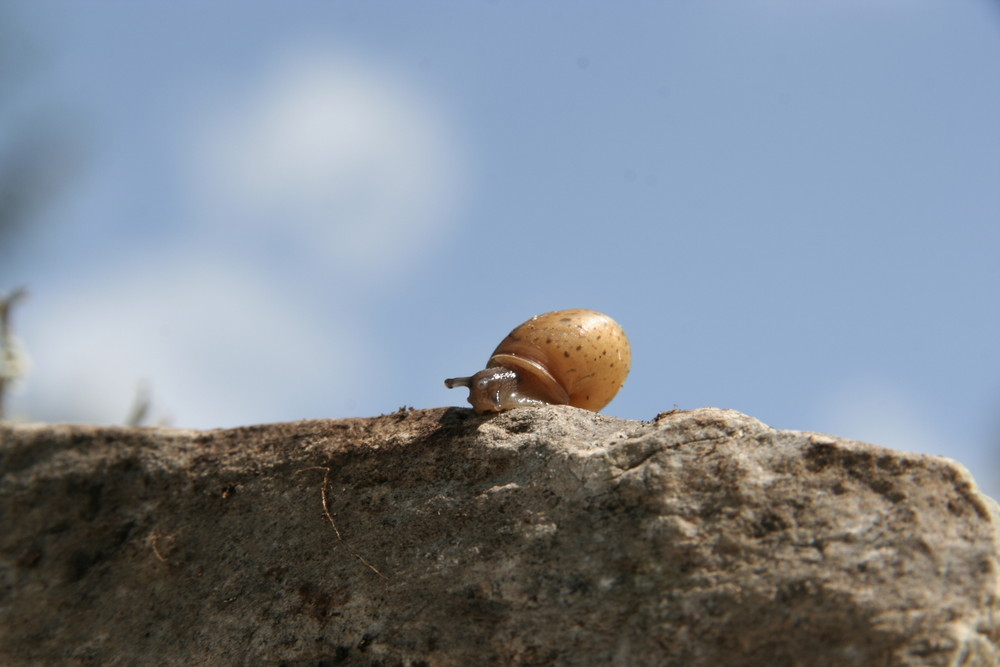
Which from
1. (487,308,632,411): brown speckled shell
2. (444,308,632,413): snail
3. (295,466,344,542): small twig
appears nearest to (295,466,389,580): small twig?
(295,466,344,542): small twig

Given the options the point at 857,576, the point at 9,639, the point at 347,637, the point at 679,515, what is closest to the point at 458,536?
the point at 347,637

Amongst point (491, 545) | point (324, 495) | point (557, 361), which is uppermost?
point (557, 361)

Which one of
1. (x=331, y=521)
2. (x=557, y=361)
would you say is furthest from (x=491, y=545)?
(x=557, y=361)

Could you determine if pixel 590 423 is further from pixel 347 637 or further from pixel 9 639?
pixel 9 639

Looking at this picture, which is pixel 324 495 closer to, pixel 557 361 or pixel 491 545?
pixel 491 545

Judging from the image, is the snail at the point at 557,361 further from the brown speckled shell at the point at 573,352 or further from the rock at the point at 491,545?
the rock at the point at 491,545

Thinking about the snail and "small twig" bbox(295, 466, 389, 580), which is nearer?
"small twig" bbox(295, 466, 389, 580)

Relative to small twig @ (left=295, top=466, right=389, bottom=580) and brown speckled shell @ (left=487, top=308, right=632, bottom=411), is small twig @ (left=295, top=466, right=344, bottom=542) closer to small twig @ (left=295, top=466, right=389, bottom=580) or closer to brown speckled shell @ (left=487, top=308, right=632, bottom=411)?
small twig @ (left=295, top=466, right=389, bottom=580)

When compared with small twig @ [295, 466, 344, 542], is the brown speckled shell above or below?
above
